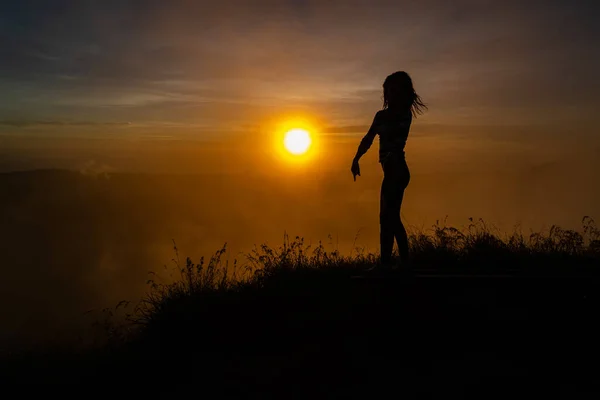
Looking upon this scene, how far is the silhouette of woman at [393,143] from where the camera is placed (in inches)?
300

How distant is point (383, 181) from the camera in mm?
7832

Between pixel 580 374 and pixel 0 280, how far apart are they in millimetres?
202151

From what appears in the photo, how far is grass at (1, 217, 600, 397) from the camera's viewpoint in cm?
599

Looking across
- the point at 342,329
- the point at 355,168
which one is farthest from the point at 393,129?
the point at 342,329

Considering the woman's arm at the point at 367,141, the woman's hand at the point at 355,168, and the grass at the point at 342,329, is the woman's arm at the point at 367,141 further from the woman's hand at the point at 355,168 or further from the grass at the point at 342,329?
the grass at the point at 342,329

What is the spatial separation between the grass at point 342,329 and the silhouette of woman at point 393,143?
2.59 feet

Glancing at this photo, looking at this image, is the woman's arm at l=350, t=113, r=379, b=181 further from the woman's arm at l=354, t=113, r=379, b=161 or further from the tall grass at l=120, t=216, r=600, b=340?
the tall grass at l=120, t=216, r=600, b=340

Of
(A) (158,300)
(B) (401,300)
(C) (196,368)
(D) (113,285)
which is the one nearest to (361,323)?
(B) (401,300)

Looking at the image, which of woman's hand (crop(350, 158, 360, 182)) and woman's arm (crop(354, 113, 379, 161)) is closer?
woman's arm (crop(354, 113, 379, 161))

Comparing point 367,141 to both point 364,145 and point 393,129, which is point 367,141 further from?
point 393,129

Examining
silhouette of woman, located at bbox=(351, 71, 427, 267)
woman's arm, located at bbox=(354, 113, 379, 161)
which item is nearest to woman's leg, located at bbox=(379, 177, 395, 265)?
silhouette of woman, located at bbox=(351, 71, 427, 267)

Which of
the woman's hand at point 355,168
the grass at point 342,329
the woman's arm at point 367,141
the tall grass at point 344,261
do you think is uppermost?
the woman's arm at point 367,141

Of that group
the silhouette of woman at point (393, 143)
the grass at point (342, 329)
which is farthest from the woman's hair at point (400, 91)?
the grass at point (342, 329)

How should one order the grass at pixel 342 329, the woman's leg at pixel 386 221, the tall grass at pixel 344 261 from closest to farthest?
the grass at pixel 342 329 < the woman's leg at pixel 386 221 < the tall grass at pixel 344 261
